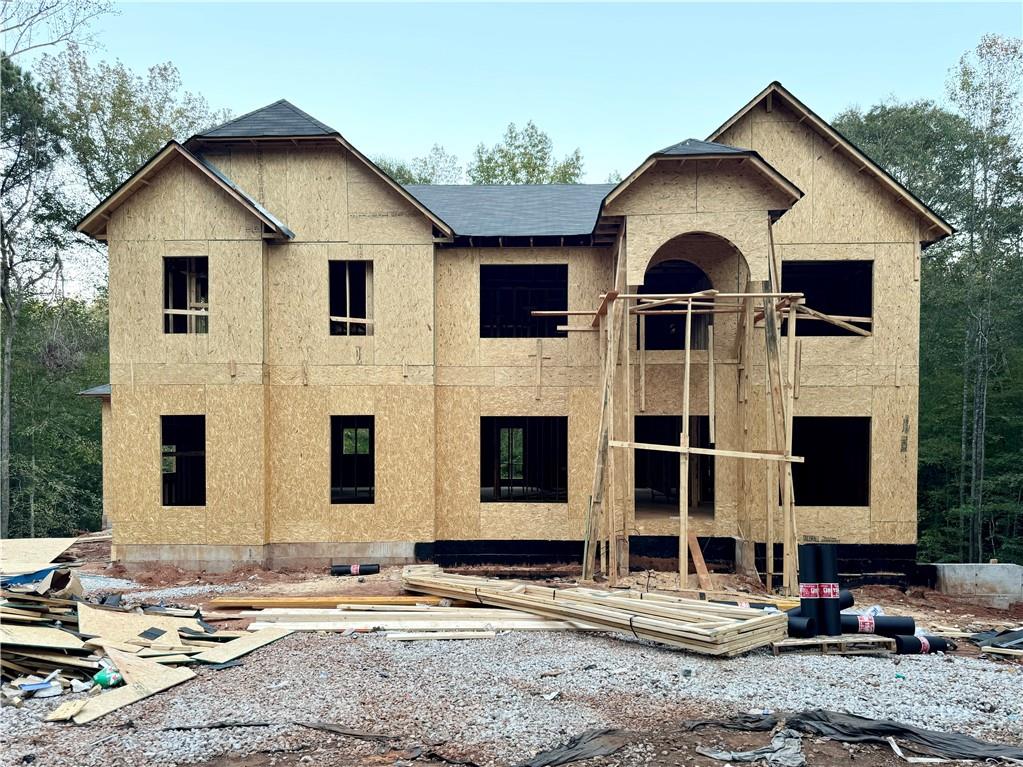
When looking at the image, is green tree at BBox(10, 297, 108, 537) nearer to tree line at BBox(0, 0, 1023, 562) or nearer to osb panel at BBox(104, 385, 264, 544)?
tree line at BBox(0, 0, 1023, 562)

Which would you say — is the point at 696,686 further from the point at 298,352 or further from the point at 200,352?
the point at 200,352

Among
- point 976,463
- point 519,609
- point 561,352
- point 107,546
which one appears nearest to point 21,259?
point 107,546

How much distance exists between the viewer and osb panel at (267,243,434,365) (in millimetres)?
14594

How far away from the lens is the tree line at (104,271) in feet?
72.2

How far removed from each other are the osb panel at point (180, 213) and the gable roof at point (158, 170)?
17 centimetres

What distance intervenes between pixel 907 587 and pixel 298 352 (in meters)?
14.1

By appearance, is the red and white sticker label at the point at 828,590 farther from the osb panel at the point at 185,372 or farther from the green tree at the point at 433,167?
the green tree at the point at 433,167

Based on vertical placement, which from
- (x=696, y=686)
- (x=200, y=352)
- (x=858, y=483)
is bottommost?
(x=696, y=686)

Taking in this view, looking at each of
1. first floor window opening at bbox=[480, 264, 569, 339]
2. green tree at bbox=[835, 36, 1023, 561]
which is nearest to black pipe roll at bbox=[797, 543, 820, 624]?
first floor window opening at bbox=[480, 264, 569, 339]

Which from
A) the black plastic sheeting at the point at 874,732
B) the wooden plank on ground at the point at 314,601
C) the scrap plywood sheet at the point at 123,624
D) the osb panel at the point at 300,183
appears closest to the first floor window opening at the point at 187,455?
the wooden plank on ground at the point at 314,601

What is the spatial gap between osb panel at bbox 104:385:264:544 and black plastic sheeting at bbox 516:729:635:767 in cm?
1009

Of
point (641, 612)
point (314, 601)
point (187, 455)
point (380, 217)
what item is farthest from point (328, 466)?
point (641, 612)

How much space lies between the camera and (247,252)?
1419 cm

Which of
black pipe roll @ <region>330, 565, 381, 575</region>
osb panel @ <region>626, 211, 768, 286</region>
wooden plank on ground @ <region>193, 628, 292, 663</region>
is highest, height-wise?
osb panel @ <region>626, 211, 768, 286</region>
